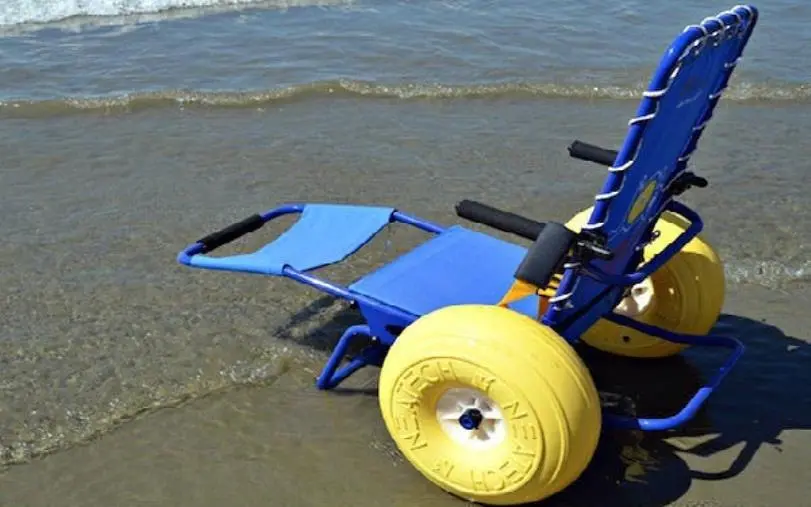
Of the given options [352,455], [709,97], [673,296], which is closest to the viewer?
[709,97]

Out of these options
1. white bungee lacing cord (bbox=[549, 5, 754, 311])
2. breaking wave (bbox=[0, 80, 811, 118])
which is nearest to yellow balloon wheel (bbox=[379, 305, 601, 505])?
white bungee lacing cord (bbox=[549, 5, 754, 311])

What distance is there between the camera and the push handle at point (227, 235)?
15.5 ft

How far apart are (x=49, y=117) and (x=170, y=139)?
1.17 m

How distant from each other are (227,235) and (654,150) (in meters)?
2.08

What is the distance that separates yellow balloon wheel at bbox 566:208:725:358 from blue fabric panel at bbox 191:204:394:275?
3.35 feet

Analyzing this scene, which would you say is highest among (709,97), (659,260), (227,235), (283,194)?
(709,97)

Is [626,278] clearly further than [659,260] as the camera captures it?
No

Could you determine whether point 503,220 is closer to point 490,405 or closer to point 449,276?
point 490,405

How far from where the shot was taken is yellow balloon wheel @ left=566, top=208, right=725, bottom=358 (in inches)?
181

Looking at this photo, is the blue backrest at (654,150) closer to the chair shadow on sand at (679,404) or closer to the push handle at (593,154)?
the push handle at (593,154)

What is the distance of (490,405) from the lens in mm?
3723

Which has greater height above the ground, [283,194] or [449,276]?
[449,276]

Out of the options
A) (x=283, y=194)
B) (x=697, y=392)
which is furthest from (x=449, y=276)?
(x=283, y=194)

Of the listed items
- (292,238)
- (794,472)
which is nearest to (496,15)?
(292,238)
